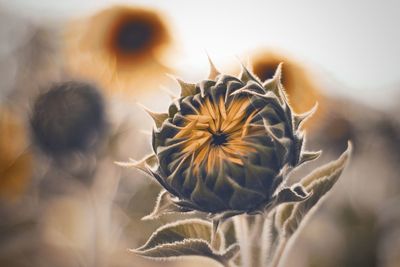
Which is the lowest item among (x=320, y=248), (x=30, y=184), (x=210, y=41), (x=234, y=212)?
(x=320, y=248)

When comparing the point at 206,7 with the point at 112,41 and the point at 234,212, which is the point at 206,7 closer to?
the point at 112,41

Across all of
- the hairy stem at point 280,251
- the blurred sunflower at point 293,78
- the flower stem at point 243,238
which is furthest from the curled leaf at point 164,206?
the blurred sunflower at point 293,78

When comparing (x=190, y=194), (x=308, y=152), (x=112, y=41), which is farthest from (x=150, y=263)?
(x=112, y=41)

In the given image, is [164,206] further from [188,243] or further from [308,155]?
[308,155]

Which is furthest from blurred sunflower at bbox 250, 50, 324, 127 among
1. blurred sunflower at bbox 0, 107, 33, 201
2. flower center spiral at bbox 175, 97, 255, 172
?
blurred sunflower at bbox 0, 107, 33, 201

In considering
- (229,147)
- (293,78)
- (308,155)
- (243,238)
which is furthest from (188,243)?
(293,78)

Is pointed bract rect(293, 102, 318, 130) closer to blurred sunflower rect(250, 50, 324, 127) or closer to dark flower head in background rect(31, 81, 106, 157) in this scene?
blurred sunflower rect(250, 50, 324, 127)
